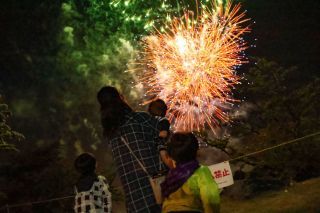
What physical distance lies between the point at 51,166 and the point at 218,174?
5.86 metres

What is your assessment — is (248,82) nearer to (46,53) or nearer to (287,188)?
(287,188)

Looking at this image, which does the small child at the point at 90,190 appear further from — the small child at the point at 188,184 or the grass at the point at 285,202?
the grass at the point at 285,202

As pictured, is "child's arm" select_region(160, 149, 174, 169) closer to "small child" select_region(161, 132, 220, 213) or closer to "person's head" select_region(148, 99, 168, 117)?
"small child" select_region(161, 132, 220, 213)

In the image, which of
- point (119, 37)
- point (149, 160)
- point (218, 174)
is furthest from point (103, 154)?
point (149, 160)

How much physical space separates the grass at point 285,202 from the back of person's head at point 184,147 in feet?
14.7

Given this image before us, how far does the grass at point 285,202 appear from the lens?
701cm

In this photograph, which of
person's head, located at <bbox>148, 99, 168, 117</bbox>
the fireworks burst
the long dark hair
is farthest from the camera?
the fireworks burst

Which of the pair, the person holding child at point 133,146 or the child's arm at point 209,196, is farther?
the person holding child at point 133,146

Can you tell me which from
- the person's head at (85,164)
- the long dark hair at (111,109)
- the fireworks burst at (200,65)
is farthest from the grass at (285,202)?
the long dark hair at (111,109)

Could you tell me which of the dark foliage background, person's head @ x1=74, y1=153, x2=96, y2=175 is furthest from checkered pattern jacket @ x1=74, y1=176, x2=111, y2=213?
the dark foliage background

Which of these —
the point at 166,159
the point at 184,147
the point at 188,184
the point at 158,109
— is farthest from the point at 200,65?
the point at 188,184

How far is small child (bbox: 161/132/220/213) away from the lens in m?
2.78

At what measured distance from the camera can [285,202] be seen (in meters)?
7.63

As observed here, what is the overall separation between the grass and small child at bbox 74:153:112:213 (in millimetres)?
3782
